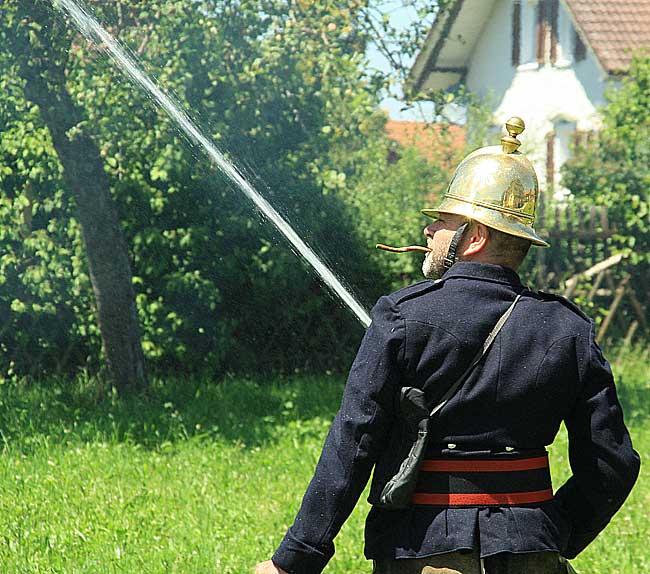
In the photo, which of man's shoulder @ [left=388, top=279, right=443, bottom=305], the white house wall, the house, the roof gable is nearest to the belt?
man's shoulder @ [left=388, top=279, right=443, bottom=305]

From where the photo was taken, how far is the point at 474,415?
→ 2.46 meters

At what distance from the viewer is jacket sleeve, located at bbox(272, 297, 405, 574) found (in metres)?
2.43

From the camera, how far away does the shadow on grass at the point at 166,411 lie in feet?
23.4

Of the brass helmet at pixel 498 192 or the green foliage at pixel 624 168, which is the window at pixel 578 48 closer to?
the green foliage at pixel 624 168

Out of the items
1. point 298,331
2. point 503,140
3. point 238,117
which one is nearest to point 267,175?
point 238,117

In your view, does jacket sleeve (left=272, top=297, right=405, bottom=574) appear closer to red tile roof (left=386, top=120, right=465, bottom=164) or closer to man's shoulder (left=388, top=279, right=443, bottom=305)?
man's shoulder (left=388, top=279, right=443, bottom=305)

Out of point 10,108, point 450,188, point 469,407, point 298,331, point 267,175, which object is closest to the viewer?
point 469,407

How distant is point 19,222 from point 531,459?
671cm

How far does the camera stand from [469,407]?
8.03 feet

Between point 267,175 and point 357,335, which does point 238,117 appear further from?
point 357,335

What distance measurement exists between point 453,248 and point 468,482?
54cm

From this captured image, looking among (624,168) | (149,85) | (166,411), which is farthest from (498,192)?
(624,168)

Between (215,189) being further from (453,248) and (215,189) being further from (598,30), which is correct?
(598,30)

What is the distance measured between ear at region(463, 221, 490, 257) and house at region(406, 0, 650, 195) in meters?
14.5
